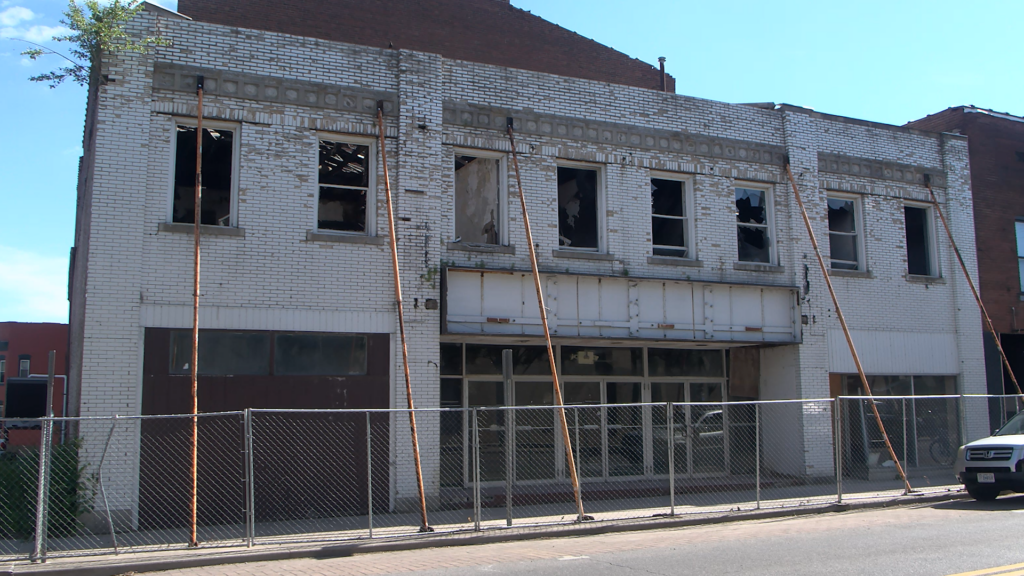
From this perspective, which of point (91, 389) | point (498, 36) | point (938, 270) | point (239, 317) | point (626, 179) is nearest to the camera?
point (91, 389)

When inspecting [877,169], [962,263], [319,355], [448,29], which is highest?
[448,29]

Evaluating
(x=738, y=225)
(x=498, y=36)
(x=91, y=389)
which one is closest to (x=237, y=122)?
(x=91, y=389)

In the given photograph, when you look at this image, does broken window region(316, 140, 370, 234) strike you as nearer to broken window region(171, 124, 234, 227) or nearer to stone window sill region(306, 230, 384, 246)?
stone window sill region(306, 230, 384, 246)

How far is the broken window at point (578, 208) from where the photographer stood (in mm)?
15930

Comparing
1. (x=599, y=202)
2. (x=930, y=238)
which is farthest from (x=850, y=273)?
(x=599, y=202)

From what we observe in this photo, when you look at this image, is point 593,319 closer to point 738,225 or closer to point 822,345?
point 738,225

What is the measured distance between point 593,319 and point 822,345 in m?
5.41

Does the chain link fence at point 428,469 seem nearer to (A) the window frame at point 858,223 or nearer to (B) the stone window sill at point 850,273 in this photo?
(B) the stone window sill at point 850,273

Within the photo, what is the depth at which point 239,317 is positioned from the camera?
13.0m

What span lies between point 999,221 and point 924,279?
311 cm

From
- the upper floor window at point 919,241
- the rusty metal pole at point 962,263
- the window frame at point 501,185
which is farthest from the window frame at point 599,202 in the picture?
the rusty metal pole at point 962,263

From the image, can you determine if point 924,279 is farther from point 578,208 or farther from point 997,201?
point 578,208

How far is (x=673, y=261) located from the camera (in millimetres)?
16203

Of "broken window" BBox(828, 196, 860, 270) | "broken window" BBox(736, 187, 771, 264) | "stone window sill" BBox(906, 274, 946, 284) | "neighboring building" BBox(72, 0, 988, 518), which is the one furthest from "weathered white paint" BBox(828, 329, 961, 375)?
"broken window" BBox(736, 187, 771, 264)
